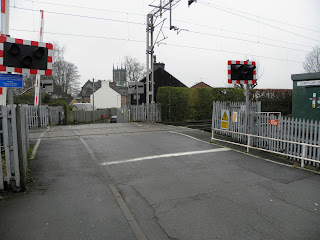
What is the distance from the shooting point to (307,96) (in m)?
10.4

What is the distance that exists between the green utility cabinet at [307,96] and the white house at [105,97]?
180ft

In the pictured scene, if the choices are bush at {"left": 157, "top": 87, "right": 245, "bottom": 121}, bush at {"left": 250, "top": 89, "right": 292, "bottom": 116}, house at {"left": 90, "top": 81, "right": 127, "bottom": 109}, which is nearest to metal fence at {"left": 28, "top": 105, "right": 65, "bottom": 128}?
bush at {"left": 157, "top": 87, "right": 245, "bottom": 121}

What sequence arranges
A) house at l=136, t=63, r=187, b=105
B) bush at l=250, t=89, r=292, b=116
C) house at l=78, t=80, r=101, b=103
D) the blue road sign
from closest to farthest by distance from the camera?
the blue road sign → bush at l=250, t=89, r=292, b=116 → house at l=136, t=63, r=187, b=105 → house at l=78, t=80, r=101, b=103

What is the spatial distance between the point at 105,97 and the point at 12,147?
5865 cm

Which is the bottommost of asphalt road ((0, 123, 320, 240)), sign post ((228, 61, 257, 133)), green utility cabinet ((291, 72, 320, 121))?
asphalt road ((0, 123, 320, 240))

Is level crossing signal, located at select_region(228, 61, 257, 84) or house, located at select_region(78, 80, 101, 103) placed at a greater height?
house, located at select_region(78, 80, 101, 103)

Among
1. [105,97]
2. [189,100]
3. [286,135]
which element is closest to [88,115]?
[189,100]

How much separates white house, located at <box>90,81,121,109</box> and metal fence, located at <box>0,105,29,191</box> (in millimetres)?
58019

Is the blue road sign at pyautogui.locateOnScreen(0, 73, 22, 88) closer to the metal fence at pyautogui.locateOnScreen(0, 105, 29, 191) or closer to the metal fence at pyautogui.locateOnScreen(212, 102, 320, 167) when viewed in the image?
the metal fence at pyautogui.locateOnScreen(0, 105, 29, 191)

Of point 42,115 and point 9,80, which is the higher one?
point 9,80

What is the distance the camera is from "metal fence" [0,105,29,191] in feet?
15.1

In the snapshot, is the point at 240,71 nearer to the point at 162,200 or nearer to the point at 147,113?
the point at 162,200

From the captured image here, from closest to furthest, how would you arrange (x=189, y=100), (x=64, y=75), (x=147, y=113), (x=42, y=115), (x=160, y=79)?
(x=42, y=115) < (x=147, y=113) < (x=189, y=100) < (x=160, y=79) < (x=64, y=75)

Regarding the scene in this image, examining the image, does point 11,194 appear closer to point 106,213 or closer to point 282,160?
point 106,213
